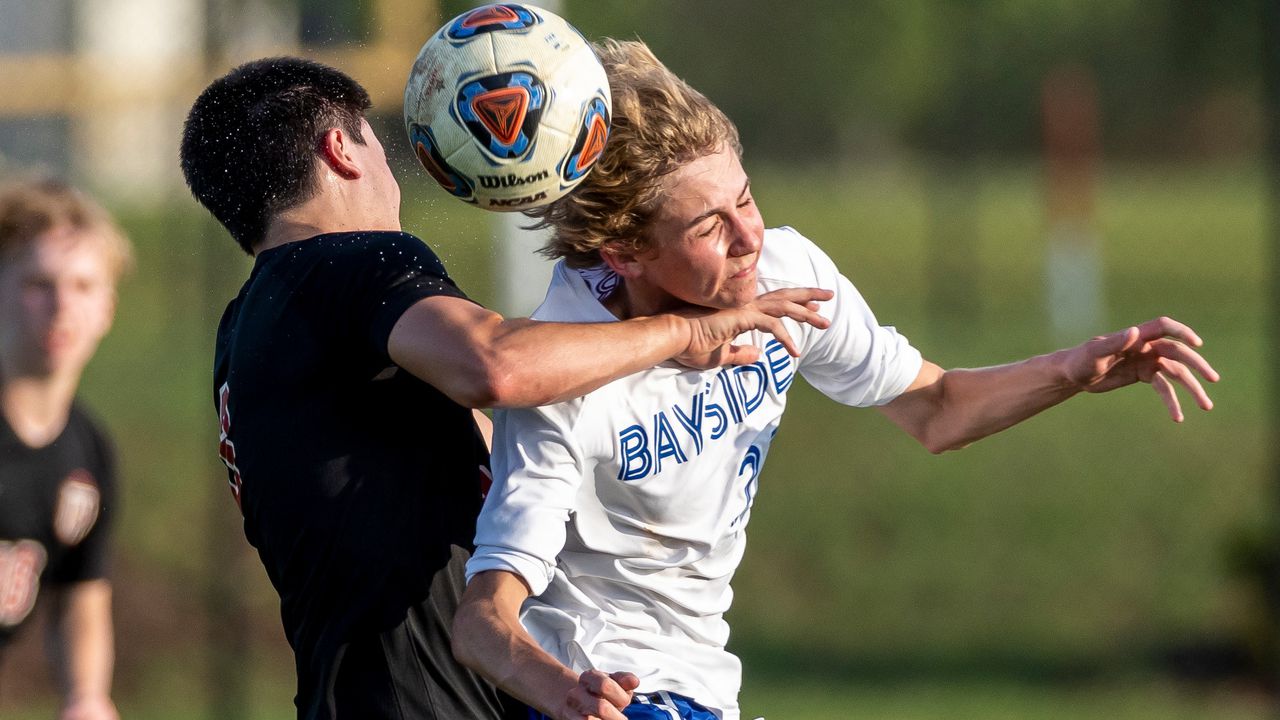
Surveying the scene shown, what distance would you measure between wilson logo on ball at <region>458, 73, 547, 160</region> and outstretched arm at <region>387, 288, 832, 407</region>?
0.96 ft

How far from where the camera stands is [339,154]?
318cm

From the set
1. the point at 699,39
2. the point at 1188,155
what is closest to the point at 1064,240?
the point at 1188,155

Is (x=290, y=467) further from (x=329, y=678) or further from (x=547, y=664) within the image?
(x=547, y=664)

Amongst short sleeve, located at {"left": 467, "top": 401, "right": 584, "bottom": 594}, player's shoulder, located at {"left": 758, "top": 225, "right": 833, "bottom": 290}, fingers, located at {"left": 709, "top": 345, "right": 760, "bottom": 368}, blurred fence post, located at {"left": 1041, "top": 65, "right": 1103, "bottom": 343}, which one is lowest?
short sleeve, located at {"left": 467, "top": 401, "right": 584, "bottom": 594}

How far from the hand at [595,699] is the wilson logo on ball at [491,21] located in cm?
114

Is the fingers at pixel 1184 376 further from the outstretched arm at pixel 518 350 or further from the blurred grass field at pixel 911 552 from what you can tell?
the blurred grass field at pixel 911 552

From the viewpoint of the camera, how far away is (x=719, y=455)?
3.17 m

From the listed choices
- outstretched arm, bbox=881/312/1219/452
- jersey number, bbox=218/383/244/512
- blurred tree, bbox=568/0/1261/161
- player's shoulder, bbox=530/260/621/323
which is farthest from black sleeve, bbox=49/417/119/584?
blurred tree, bbox=568/0/1261/161

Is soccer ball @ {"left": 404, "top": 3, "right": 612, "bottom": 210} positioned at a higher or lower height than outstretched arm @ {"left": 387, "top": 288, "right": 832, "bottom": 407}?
higher

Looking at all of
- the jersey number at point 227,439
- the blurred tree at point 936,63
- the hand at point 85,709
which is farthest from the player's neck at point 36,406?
the blurred tree at point 936,63

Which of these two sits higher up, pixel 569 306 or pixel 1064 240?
pixel 1064 240

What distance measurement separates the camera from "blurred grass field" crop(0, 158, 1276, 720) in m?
10.8

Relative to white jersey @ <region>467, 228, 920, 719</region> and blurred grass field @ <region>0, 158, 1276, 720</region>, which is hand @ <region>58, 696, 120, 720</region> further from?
blurred grass field @ <region>0, 158, 1276, 720</region>

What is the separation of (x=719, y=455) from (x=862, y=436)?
1060 cm
